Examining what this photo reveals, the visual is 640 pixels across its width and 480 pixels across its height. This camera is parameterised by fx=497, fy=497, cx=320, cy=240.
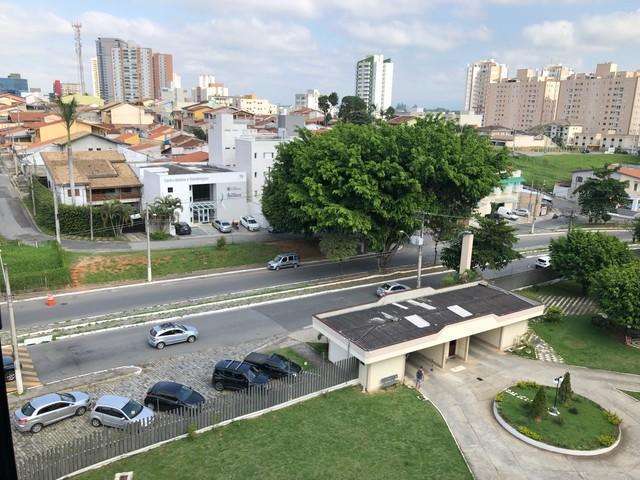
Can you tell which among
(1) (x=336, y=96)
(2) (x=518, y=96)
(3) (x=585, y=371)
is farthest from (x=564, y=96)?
(3) (x=585, y=371)

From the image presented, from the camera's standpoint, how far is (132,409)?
20438mm

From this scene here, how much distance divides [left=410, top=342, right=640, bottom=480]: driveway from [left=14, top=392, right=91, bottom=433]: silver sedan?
15.9 m

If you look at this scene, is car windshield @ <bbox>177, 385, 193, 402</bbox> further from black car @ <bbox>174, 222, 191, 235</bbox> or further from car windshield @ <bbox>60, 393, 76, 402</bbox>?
black car @ <bbox>174, 222, 191, 235</bbox>

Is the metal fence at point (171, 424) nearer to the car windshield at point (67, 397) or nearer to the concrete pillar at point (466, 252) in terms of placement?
the car windshield at point (67, 397)

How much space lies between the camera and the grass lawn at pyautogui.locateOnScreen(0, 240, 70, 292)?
36.3 m

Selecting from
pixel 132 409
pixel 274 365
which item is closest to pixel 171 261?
pixel 274 365

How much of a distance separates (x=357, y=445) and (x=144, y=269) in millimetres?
27726

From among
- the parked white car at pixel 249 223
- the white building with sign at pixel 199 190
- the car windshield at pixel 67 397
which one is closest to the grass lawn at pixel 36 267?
the white building with sign at pixel 199 190

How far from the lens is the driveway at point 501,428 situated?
1920cm

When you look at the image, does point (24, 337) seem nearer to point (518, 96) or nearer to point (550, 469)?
point (550, 469)

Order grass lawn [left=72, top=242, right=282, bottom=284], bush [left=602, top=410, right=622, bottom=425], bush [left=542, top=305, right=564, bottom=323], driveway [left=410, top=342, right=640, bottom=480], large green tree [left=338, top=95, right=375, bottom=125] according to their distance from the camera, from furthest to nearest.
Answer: large green tree [left=338, top=95, right=375, bottom=125] < grass lawn [left=72, top=242, right=282, bottom=284] < bush [left=542, top=305, right=564, bottom=323] < bush [left=602, top=410, right=622, bottom=425] < driveway [left=410, top=342, right=640, bottom=480]

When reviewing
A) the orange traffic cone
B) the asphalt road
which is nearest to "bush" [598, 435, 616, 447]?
the asphalt road

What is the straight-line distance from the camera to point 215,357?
27.1m

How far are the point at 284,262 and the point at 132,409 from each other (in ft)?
82.9
